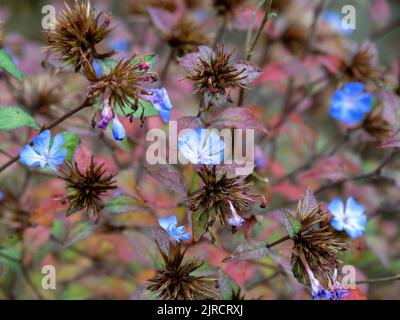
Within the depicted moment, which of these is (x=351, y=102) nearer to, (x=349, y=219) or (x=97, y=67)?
(x=349, y=219)

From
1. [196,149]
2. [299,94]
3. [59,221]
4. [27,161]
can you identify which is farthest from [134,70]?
[299,94]

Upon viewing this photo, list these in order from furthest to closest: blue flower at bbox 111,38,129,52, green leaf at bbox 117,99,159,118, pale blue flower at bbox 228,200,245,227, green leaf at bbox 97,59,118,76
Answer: blue flower at bbox 111,38,129,52
green leaf at bbox 97,59,118,76
green leaf at bbox 117,99,159,118
pale blue flower at bbox 228,200,245,227

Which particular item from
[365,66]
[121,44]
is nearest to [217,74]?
[365,66]

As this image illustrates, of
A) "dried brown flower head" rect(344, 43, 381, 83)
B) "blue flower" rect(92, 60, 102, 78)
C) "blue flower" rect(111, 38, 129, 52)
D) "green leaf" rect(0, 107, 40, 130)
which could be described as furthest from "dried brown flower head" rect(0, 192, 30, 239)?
"dried brown flower head" rect(344, 43, 381, 83)

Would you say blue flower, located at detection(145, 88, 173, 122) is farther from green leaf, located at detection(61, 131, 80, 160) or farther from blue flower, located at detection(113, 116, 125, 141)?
green leaf, located at detection(61, 131, 80, 160)

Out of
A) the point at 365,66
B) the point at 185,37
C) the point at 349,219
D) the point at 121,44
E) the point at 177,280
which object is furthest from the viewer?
the point at 121,44

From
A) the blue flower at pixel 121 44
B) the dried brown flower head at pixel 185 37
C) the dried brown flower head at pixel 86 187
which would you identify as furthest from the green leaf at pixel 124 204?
the blue flower at pixel 121 44

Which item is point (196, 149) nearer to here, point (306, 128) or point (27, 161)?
point (27, 161)
